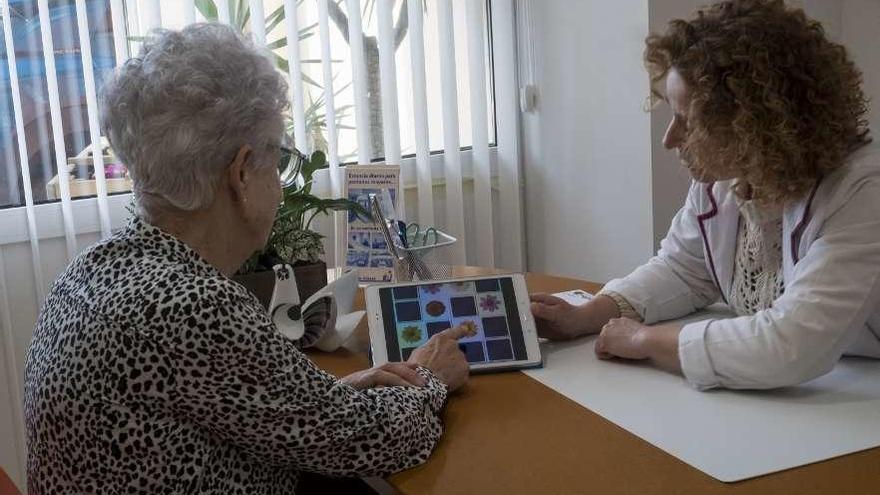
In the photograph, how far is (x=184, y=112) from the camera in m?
1.20

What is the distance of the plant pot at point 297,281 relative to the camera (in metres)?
1.88

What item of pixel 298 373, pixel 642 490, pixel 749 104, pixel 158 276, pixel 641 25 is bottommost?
pixel 642 490

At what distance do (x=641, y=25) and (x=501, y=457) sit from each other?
1897 mm

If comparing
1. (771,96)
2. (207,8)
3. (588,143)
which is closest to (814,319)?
(771,96)

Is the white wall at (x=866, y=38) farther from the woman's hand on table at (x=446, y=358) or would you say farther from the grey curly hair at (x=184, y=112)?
the grey curly hair at (x=184, y=112)

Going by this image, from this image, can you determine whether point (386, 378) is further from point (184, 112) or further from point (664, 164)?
point (664, 164)

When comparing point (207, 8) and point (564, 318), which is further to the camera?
point (207, 8)

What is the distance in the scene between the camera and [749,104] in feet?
4.94

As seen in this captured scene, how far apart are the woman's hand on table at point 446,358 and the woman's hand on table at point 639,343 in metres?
0.24

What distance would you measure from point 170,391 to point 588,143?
2.25 m

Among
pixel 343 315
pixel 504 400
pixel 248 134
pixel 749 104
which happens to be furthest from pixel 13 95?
pixel 749 104

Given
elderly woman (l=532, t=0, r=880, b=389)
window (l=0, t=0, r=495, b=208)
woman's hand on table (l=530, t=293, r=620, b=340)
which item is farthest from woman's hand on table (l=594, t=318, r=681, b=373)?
window (l=0, t=0, r=495, b=208)

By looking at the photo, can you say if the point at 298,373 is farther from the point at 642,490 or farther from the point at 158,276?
the point at 642,490

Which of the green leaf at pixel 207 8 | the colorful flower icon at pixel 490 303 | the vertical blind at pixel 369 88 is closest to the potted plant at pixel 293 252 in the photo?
the colorful flower icon at pixel 490 303
